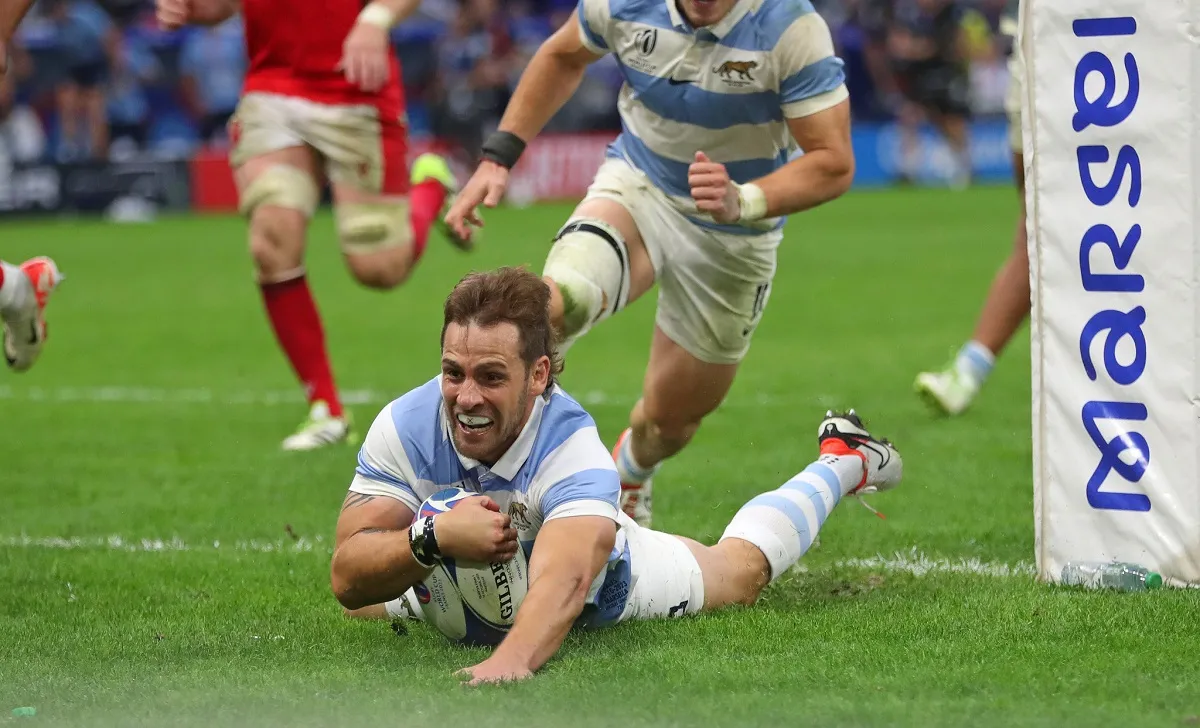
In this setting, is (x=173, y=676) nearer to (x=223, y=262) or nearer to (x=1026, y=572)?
(x=1026, y=572)

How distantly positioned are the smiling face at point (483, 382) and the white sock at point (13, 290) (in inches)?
117

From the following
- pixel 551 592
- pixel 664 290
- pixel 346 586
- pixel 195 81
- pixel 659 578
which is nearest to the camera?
pixel 551 592

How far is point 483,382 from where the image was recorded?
449 centimetres

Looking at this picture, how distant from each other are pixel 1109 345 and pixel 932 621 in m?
0.98

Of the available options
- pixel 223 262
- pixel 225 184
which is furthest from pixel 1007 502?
pixel 225 184

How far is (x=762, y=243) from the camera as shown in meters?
6.18

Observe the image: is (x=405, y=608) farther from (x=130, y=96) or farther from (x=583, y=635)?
(x=130, y=96)

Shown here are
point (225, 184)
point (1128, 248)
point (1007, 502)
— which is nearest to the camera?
point (1128, 248)

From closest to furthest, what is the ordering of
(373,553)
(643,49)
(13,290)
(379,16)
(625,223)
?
(373,553)
(643,49)
(625,223)
(13,290)
(379,16)

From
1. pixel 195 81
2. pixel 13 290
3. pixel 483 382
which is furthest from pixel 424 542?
pixel 195 81

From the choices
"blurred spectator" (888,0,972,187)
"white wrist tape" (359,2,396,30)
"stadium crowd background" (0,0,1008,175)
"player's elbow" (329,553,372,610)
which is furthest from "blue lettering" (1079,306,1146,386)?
"blurred spectator" (888,0,972,187)

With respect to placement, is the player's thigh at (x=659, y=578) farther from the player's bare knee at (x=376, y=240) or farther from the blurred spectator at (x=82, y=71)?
the blurred spectator at (x=82, y=71)

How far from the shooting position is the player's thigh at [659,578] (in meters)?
4.88

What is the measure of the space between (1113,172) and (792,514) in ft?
4.41
